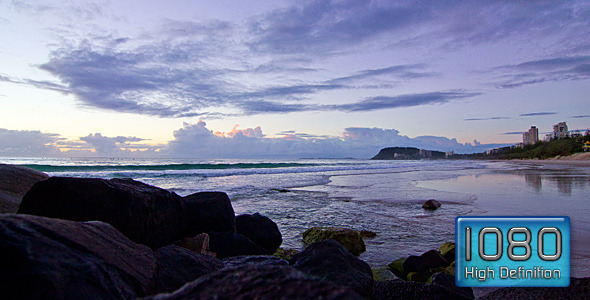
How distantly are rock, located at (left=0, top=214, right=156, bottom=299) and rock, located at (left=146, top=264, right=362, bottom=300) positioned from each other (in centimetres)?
90

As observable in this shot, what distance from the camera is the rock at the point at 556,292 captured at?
2504mm

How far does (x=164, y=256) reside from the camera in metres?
3.35

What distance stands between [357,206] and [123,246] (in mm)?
8699

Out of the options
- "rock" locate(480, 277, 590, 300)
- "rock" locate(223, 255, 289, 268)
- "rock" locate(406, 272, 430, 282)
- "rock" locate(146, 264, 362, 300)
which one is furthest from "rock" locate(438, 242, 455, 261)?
"rock" locate(146, 264, 362, 300)

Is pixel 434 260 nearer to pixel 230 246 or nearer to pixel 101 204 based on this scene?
pixel 230 246

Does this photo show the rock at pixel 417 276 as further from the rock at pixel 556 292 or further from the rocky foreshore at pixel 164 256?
the rock at pixel 556 292

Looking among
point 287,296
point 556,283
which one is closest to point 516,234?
point 556,283

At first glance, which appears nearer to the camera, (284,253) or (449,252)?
(449,252)

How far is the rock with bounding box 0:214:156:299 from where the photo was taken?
1.67 m

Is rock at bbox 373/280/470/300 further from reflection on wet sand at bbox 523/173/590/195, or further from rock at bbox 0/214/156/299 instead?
reflection on wet sand at bbox 523/173/590/195

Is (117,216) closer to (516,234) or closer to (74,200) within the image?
(74,200)

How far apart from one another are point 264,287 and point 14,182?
6.65m

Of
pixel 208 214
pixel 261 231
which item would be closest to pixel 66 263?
pixel 208 214

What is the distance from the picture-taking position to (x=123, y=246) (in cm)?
243
